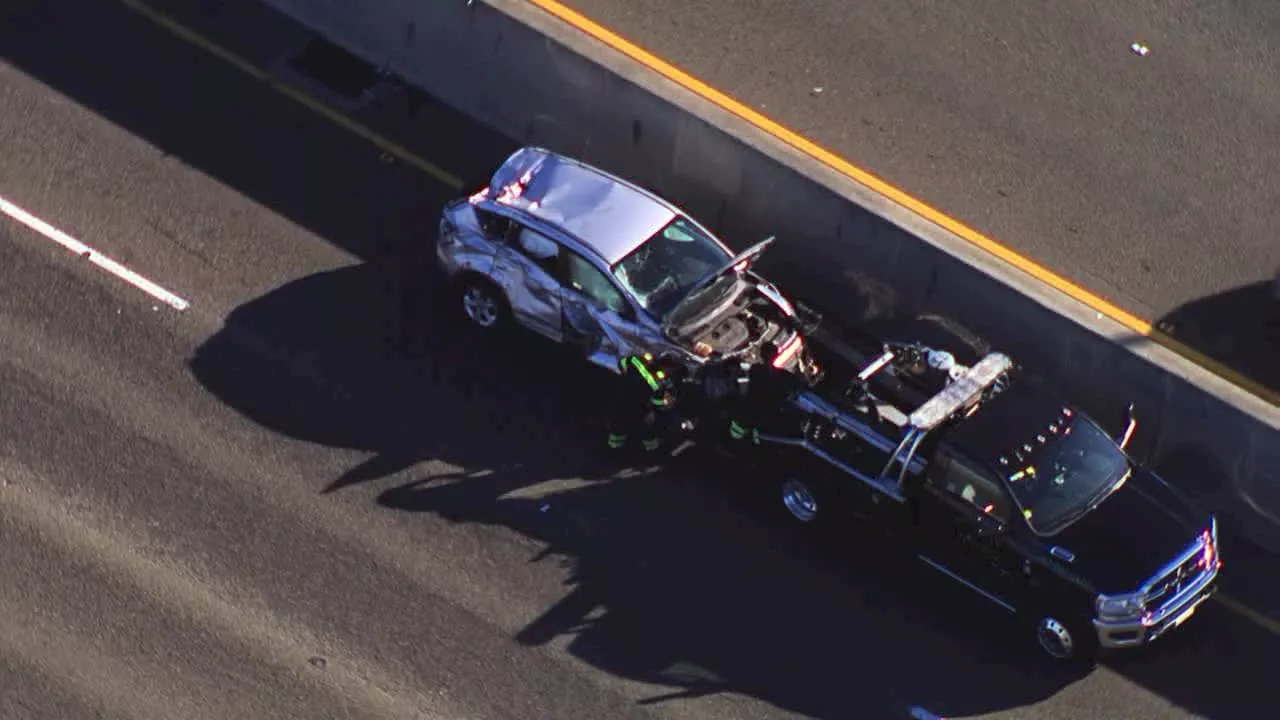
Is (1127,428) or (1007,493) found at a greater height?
(1127,428)

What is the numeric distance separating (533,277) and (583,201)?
0.89 m

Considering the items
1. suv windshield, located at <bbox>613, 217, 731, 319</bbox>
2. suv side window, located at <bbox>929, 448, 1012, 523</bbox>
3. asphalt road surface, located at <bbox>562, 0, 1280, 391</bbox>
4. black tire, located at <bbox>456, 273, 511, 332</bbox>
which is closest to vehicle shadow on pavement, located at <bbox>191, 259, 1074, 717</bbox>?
black tire, located at <bbox>456, 273, 511, 332</bbox>

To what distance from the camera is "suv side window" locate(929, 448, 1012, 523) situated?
56.4 feet

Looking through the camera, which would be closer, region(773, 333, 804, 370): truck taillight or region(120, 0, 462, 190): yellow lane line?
region(773, 333, 804, 370): truck taillight

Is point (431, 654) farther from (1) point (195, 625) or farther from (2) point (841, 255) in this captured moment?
(2) point (841, 255)

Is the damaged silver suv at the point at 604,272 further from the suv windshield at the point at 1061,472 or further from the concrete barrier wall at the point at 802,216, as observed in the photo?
the suv windshield at the point at 1061,472

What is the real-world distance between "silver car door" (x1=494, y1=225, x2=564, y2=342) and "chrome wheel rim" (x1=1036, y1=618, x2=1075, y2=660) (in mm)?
5414

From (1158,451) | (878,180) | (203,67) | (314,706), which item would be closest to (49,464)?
(314,706)

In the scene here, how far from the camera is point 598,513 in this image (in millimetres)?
18250

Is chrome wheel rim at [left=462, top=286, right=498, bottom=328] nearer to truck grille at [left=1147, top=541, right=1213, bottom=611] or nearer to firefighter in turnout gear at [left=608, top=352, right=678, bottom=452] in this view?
firefighter in turnout gear at [left=608, top=352, right=678, bottom=452]

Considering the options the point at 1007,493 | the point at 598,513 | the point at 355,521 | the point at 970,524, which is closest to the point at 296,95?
the point at 355,521

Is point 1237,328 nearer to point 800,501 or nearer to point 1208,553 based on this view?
point 1208,553

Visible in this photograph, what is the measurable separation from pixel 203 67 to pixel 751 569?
8.65 m

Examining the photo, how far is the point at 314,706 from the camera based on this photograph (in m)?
16.9
